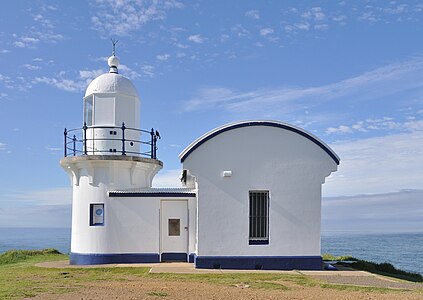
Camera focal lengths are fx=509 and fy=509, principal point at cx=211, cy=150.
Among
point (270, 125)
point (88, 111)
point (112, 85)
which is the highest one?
point (112, 85)

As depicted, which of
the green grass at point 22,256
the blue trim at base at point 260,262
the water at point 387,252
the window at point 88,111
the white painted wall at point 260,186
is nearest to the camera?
the blue trim at base at point 260,262

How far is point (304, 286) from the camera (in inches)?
474

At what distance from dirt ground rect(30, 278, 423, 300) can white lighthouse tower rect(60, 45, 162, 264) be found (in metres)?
4.53

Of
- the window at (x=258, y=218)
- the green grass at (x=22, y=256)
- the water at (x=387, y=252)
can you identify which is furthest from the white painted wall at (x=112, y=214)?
the water at (x=387, y=252)

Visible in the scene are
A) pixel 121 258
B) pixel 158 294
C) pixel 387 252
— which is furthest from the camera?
pixel 387 252

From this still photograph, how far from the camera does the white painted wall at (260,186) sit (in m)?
15.5

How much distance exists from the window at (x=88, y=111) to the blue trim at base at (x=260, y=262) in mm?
6217

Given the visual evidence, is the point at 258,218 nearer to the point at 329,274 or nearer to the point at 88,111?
the point at 329,274

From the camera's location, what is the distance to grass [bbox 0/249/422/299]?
1133 centimetres

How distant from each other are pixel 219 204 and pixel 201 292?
501cm

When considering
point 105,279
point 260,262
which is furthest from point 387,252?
point 105,279

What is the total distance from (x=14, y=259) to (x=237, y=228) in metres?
9.76

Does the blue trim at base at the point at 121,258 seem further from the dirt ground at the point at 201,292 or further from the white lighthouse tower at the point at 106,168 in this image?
the dirt ground at the point at 201,292

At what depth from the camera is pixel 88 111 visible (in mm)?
17938
